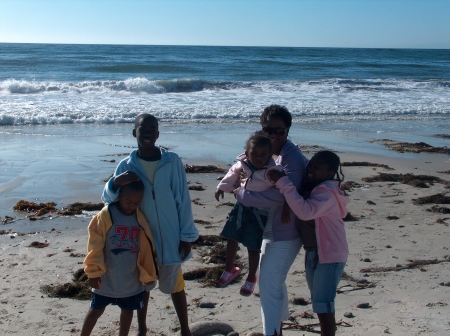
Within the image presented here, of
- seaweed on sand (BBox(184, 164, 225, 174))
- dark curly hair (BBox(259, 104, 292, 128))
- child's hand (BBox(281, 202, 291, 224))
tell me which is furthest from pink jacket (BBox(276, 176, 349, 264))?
seaweed on sand (BBox(184, 164, 225, 174))

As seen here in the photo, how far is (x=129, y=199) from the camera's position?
330 cm

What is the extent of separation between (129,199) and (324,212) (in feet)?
3.73

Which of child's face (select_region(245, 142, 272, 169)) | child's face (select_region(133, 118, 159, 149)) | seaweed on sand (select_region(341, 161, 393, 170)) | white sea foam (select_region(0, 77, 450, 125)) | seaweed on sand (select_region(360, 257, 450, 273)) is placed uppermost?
child's face (select_region(133, 118, 159, 149))

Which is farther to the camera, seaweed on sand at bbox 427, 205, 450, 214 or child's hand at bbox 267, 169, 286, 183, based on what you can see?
seaweed on sand at bbox 427, 205, 450, 214

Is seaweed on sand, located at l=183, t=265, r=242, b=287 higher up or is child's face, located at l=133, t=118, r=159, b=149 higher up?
child's face, located at l=133, t=118, r=159, b=149

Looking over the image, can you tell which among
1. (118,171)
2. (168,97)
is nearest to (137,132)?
(118,171)

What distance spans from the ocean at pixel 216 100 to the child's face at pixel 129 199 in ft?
28.0

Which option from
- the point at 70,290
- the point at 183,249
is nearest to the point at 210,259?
the point at 70,290

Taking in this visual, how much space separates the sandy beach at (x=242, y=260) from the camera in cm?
405

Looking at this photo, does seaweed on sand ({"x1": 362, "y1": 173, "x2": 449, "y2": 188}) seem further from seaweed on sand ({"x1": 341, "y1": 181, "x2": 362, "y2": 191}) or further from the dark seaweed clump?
the dark seaweed clump

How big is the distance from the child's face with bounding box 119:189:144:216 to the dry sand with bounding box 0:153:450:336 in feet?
3.39

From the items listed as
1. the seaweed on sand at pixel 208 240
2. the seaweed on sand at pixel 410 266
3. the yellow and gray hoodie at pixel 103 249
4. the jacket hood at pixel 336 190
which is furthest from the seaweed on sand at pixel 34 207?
the jacket hood at pixel 336 190

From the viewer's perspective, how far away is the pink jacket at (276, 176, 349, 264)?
3.25 meters

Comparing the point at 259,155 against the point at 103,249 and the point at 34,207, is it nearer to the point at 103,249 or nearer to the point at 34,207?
the point at 103,249
